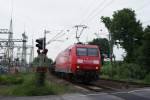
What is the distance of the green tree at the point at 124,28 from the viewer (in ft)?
242

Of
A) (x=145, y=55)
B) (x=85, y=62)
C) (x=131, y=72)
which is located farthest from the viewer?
(x=131, y=72)

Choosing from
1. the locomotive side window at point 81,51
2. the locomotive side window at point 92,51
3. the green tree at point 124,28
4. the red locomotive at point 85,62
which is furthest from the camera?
the green tree at point 124,28

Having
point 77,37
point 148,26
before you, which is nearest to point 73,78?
point 77,37

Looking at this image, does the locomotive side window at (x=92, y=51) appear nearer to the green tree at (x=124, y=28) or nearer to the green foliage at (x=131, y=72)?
the green foliage at (x=131, y=72)

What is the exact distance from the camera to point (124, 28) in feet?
248

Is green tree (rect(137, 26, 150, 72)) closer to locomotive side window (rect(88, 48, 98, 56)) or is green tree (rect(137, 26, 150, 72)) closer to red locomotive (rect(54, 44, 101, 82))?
locomotive side window (rect(88, 48, 98, 56))

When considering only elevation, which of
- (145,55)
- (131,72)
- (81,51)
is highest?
(145,55)

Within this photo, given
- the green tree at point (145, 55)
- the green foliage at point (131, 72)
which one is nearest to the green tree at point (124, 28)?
the green foliage at point (131, 72)

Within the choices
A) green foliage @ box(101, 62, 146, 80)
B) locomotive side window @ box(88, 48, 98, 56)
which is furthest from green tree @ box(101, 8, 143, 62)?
locomotive side window @ box(88, 48, 98, 56)

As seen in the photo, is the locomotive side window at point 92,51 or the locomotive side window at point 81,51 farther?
the locomotive side window at point 92,51

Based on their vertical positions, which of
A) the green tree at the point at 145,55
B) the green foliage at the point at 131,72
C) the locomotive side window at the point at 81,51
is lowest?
the green foliage at the point at 131,72

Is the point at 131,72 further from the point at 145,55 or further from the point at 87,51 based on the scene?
the point at 87,51

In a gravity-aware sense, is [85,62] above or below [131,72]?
above

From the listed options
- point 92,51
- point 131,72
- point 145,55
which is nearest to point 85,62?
point 92,51
